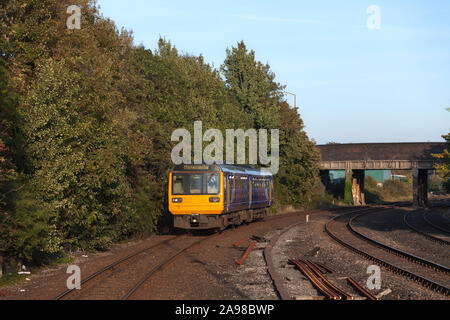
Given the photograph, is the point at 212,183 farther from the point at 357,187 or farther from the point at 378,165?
the point at 357,187

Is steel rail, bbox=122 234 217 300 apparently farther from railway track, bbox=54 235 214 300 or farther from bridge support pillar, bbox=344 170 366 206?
bridge support pillar, bbox=344 170 366 206

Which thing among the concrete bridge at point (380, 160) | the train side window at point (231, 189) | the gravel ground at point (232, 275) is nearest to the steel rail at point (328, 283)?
the gravel ground at point (232, 275)

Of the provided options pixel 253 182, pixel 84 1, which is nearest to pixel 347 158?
pixel 253 182

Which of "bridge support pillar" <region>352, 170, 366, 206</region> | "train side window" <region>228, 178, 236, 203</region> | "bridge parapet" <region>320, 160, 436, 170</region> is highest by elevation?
"bridge parapet" <region>320, 160, 436, 170</region>

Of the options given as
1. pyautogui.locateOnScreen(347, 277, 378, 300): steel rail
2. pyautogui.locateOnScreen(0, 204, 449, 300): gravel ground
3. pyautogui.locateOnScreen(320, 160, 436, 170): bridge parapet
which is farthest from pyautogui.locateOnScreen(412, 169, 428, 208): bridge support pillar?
pyautogui.locateOnScreen(347, 277, 378, 300): steel rail

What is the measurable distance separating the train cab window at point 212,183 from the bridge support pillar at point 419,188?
123ft

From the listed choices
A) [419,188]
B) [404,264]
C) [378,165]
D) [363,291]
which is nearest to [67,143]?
[363,291]

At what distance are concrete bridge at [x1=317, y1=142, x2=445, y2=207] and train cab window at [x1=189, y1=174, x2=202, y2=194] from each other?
37035mm

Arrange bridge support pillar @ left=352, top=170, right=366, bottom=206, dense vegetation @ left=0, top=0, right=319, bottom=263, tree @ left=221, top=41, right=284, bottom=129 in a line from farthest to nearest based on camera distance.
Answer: bridge support pillar @ left=352, top=170, right=366, bottom=206 → tree @ left=221, top=41, right=284, bottom=129 → dense vegetation @ left=0, top=0, right=319, bottom=263

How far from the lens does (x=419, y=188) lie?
185ft

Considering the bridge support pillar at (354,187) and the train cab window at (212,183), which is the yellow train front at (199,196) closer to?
the train cab window at (212,183)

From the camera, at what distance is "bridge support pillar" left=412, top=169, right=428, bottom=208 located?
53.8m

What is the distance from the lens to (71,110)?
50.6 ft

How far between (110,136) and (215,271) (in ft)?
21.4
